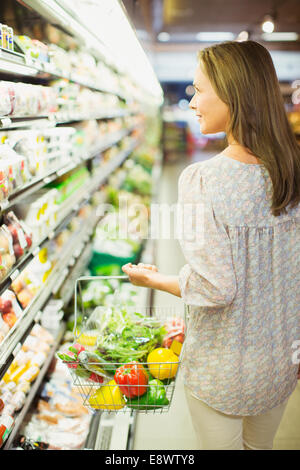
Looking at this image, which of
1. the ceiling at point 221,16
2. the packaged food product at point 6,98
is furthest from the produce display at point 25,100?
the ceiling at point 221,16

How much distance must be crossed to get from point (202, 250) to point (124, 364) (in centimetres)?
49

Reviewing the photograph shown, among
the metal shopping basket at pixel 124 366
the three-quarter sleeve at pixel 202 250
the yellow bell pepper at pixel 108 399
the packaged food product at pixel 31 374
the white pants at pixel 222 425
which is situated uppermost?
the three-quarter sleeve at pixel 202 250

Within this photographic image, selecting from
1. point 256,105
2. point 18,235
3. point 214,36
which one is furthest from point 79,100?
point 214,36

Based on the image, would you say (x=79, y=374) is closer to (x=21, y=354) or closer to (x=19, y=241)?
(x=19, y=241)

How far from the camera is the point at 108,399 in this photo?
149cm

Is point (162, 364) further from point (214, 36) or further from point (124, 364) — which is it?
point (214, 36)

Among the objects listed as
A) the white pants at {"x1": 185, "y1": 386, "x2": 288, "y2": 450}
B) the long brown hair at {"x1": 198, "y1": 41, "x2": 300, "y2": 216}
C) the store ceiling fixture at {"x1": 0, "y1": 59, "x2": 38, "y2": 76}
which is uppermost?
the store ceiling fixture at {"x1": 0, "y1": 59, "x2": 38, "y2": 76}

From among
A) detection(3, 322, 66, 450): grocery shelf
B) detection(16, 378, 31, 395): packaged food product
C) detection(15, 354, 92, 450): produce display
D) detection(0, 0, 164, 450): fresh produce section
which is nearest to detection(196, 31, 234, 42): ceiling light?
detection(0, 0, 164, 450): fresh produce section

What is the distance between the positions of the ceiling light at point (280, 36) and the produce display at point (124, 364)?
11.0 m

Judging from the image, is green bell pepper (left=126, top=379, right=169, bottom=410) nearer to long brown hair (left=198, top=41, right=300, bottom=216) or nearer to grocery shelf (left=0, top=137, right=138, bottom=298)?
long brown hair (left=198, top=41, right=300, bottom=216)

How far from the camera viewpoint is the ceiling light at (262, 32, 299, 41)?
36.0 feet

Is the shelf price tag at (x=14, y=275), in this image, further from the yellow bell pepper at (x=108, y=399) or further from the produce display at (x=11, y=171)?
the yellow bell pepper at (x=108, y=399)

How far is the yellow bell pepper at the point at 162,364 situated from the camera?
1477mm
